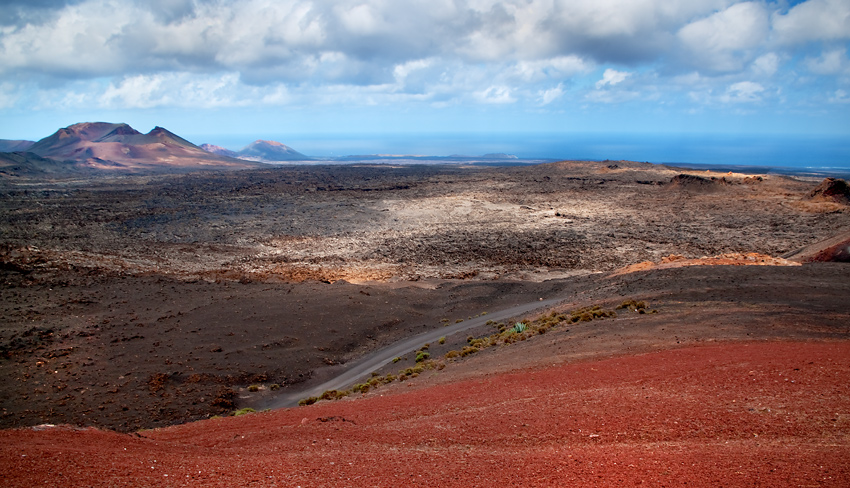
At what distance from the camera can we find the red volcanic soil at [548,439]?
648 centimetres

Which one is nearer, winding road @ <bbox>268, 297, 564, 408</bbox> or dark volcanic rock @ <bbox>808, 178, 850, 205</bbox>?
winding road @ <bbox>268, 297, 564, 408</bbox>

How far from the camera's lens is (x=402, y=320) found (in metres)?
23.3

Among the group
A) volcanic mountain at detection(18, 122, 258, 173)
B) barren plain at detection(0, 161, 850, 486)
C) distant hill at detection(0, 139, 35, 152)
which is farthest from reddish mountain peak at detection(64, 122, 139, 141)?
barren plain at detection(0, 161, 850, 486)

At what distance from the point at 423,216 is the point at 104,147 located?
121m

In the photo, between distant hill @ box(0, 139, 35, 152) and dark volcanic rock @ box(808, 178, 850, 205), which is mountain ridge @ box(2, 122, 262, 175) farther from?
dark volcanic rock @ box(808, 178, 850, 205)

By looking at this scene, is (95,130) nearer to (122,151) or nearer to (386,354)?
(122,151)

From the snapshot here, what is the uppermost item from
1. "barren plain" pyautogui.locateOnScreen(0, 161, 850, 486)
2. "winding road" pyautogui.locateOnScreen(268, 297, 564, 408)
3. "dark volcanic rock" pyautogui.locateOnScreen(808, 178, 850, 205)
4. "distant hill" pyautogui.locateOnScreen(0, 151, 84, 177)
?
"distant hill" pyautogui.locateOnScreen(0, 151, 84, 177)

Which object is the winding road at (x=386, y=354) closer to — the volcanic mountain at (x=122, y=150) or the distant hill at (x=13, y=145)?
the volcanic mountain at (x=122, y=150)

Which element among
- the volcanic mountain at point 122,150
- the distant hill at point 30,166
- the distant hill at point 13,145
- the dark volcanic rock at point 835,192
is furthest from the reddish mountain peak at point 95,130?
the dark volcanic rock at point 835,192

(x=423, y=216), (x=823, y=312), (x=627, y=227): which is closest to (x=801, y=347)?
(x=823, y=312)

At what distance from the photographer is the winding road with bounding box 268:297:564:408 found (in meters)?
16.7

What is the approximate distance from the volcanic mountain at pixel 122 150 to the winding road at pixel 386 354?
110044mm

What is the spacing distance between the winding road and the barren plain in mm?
468

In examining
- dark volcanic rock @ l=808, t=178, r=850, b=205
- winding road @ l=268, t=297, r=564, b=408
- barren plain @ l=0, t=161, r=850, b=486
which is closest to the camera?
barren plain @ l=0, t=161, r=850, b=486
